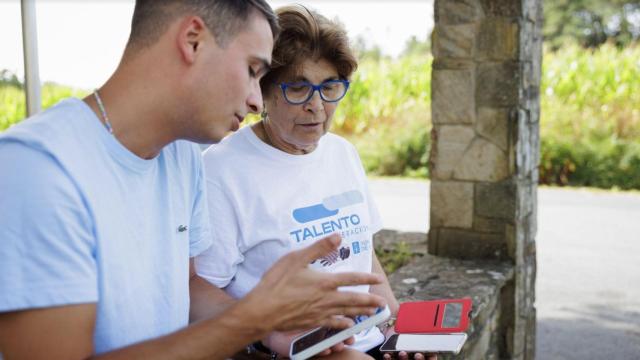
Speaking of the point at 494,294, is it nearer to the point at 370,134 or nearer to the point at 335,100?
the point at 335,100

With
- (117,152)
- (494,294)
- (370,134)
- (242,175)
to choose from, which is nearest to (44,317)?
(117,152)

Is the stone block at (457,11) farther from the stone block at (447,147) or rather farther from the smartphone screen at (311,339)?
the smartphone screen at (311,339)

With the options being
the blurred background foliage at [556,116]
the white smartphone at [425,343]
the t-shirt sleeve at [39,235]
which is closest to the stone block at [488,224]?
the white smartphone at [425,343]

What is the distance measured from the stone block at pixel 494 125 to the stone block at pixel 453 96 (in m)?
0.05

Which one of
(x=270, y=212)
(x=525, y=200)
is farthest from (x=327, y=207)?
(x=525, y=200)

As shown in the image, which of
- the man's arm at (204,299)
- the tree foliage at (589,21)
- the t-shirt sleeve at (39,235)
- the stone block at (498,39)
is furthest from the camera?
the tree foliage at (589,21)

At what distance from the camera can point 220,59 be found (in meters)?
1.33

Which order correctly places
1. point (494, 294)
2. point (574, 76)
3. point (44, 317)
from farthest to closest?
point (574, 76)
point (494, 294)
point (44, 317)

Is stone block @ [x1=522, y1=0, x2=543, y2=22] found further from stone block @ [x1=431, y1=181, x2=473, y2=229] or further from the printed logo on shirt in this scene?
the printed logo on shirt

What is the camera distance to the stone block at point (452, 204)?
12.1ft

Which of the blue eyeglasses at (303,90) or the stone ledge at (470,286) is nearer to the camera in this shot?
the blue eyeglasses at (303,90)

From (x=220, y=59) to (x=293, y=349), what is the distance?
721 mm

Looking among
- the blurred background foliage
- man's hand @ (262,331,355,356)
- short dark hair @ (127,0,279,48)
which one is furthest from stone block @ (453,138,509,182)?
Result: the blurred background foliage

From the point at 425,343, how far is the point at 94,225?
3.70 feet
